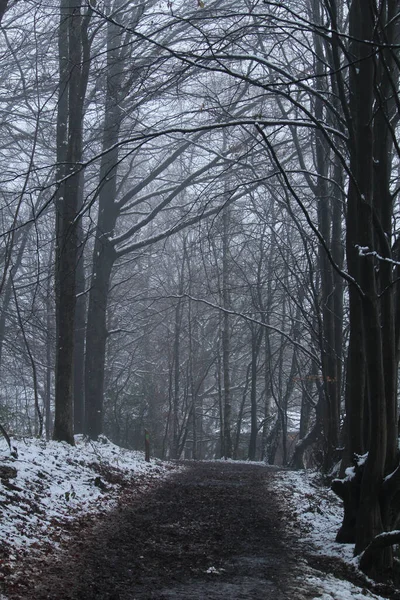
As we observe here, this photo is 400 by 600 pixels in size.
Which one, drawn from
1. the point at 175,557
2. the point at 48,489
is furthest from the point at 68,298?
the point at 175,557

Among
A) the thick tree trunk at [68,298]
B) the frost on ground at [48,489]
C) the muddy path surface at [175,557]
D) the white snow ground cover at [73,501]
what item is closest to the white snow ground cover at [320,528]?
the white snow ground cover at [73,501]

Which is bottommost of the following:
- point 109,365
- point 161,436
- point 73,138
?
point 161,436

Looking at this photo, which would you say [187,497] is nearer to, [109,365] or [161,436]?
[109,365]

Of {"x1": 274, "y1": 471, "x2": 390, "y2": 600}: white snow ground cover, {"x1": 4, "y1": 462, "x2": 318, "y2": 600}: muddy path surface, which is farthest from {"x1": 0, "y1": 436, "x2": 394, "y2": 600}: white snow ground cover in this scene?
{"x1": 4, "y1": 462, "x2": 318, "y2": 600}: muddy path surface

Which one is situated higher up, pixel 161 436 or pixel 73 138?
pixel 73 138

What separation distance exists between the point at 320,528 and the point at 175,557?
2706 mm

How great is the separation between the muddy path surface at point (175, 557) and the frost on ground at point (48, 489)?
26 centimetres

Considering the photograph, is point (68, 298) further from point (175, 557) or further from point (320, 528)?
point (175, 557)

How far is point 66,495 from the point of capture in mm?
7961

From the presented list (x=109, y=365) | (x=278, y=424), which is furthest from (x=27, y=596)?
(x=109, y=365)

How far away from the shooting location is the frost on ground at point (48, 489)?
19.6ft

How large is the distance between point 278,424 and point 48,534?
21.9m

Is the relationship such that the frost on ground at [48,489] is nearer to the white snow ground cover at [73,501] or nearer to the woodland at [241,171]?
the white snow ground cover at [73,501]

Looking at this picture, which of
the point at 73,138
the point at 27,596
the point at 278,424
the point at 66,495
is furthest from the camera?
the point at 278,424
